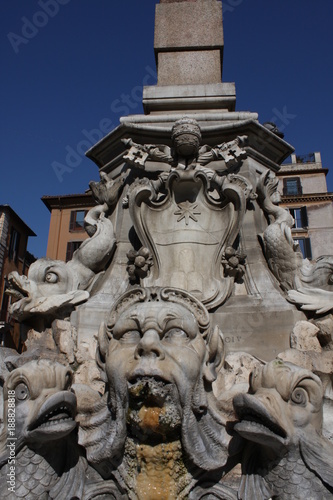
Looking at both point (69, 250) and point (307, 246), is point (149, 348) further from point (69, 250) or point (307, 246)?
point (69, 250)

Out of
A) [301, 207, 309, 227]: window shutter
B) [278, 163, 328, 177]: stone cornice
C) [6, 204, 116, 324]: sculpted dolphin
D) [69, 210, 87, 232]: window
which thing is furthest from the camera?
[278, 163, 328, 177]: stone cornice

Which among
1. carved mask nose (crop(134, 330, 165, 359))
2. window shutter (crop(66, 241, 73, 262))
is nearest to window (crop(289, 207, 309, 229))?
window shutter (crop(66, 241, 73, 262))

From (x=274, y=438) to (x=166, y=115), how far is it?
4158mm

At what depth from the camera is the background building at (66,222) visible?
27.1m

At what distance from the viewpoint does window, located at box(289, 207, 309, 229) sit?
82.1 feet

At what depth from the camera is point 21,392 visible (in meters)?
2.76

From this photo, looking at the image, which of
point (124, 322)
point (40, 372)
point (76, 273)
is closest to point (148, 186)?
point (76, 273)

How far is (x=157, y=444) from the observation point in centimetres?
279

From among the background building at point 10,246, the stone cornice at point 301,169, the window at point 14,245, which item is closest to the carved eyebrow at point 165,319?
the background building at point 10,246

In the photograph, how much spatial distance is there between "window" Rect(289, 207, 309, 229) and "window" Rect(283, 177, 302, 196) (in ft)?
4.71

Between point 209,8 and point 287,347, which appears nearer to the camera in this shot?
point 287,347

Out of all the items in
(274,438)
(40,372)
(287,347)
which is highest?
(287,347)

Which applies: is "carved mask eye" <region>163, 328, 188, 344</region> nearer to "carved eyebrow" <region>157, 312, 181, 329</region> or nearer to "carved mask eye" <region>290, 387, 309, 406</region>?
"carved eyebrow" <region>157, 312, 181, 329</region>

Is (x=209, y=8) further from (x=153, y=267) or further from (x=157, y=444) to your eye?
(x=157, y=444)
